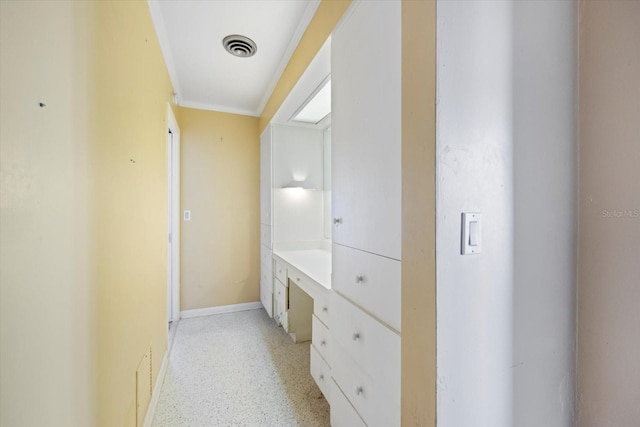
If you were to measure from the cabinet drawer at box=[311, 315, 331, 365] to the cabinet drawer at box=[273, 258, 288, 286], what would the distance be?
74 cm

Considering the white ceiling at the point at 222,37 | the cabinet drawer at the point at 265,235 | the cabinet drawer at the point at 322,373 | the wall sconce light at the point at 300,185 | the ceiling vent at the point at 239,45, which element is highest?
the white ceiling at the point at 222,37

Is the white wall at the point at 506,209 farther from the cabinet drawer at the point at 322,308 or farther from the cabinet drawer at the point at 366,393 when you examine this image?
the cabinet drawer at the point at 322,308

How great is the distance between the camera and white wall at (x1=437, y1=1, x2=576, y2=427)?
733mm

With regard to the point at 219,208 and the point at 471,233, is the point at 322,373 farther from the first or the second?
the point at 219,208

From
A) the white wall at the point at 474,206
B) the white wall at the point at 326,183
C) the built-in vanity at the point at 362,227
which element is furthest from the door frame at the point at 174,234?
the white wall at the point at 474,206

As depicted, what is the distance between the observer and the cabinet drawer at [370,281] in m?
0.92

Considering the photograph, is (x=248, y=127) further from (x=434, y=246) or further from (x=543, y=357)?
(x=543, y=357)

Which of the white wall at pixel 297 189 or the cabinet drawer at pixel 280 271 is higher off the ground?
the white wall at pixel 297 189

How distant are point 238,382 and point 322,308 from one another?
95 centimetres

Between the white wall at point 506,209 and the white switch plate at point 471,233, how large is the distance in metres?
0.02

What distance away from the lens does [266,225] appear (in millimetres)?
3084

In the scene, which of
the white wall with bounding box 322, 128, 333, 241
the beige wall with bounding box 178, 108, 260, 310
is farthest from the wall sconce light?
the beige wall with bounding box 178, 108, 260, 310

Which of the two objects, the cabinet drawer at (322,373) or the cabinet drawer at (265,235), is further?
the cabinet drawer at (265,235)

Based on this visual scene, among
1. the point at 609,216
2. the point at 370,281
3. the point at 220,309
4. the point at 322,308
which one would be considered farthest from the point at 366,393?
the point at 220,309
